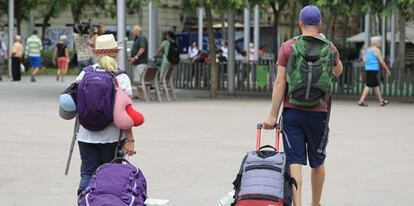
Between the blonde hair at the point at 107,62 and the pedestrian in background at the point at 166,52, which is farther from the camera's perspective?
the pedestrian in background at the point at 166,52

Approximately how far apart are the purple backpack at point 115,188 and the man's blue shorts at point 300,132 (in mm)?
1356

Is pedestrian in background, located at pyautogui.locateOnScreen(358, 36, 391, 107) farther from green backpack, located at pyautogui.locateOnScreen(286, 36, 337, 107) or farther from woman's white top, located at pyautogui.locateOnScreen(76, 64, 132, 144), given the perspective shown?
woman's white top, located at pyautogui.locateOnScreen(76, 64, 132, 144)

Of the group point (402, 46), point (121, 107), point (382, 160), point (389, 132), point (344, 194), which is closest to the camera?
point (121, 107)

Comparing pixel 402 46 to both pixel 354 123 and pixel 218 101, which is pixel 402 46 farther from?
pixel 354 123

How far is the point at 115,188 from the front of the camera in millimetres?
5402

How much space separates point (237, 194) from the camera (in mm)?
5504

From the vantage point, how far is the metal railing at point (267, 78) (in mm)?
20094

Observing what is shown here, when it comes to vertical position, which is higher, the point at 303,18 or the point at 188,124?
the point at 303,18

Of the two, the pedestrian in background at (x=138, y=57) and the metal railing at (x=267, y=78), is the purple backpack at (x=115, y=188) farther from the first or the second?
the metal railing at (x=267, y=78)

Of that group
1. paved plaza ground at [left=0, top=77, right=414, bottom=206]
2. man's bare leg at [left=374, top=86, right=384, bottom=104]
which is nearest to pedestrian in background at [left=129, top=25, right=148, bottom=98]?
paved plaza ground at [left=0, top=77, right=414, bottom=206]

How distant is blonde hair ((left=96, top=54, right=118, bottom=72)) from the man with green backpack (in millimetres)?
1290

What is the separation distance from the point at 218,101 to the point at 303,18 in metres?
13.6

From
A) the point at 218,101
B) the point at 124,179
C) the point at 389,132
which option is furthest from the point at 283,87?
the point at 218,101

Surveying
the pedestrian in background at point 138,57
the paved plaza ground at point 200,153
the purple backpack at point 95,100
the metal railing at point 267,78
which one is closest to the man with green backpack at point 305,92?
the purple backpack at point 95,100
